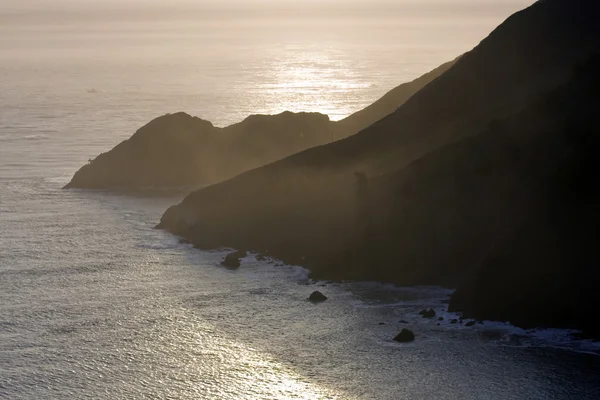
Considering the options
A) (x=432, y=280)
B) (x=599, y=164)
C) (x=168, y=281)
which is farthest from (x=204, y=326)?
(x=599, y=164)

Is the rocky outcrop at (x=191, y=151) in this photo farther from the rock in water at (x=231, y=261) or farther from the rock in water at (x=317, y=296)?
the rock in water at (x=317, y=296)

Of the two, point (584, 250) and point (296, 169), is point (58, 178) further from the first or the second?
point (584, 250)

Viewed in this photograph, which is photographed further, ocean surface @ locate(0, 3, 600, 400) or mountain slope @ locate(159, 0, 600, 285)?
mountain slope @ locate(159, 0, 600, 285)

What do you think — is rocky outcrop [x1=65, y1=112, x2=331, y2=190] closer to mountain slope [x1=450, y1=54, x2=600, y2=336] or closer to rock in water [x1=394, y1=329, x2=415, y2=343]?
mountain slope [x1=450, y1=54, x2=600, y2=336]

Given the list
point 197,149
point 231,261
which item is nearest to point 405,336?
point 231,261

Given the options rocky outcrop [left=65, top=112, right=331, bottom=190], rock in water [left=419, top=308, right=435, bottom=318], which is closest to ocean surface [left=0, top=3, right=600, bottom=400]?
rock in water [left=419, top=308, right=435, bottom=318]

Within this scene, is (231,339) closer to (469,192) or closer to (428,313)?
(428,313)
